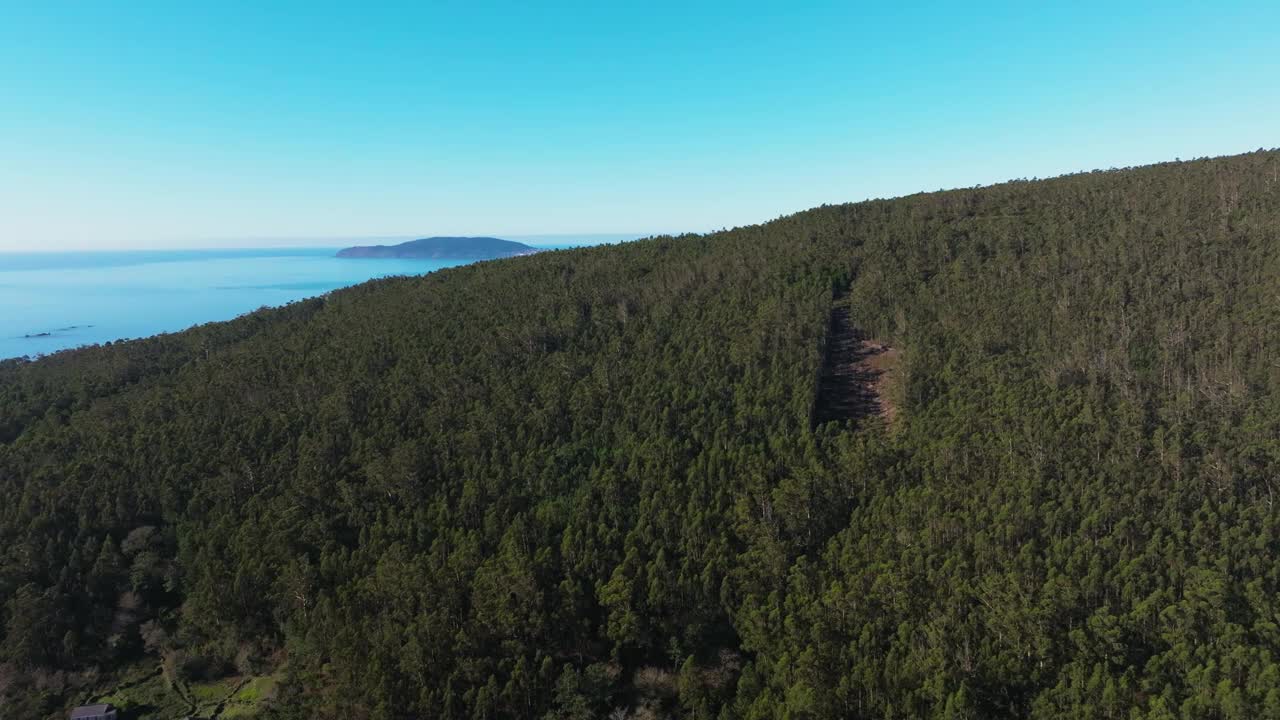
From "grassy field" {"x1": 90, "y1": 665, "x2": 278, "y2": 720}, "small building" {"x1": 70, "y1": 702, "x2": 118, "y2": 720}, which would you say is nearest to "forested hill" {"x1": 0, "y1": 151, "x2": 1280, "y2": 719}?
"grassy field" {"x1": 90, "y1": 665, "x2": 278, "y2": 720}

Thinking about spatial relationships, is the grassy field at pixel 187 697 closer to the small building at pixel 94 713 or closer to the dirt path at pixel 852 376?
the small building at pixel 94 713

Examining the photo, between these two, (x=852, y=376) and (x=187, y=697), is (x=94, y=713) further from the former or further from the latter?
(x=852, y=376)

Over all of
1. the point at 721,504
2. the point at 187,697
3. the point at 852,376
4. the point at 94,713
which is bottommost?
the point at 187,697

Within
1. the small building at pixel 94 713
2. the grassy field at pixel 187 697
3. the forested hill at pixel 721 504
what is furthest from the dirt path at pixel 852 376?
the small building at pixel 94 713

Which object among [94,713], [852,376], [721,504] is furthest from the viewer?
[852,376]

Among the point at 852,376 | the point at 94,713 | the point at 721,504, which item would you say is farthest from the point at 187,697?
the point at 852,376

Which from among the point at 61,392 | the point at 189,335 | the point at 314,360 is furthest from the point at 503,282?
the point at 61,392

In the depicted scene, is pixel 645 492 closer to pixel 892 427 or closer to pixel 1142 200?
pixel 892 427
